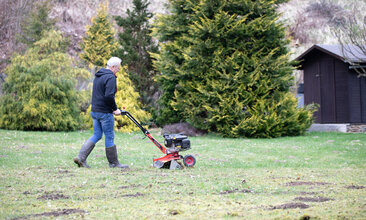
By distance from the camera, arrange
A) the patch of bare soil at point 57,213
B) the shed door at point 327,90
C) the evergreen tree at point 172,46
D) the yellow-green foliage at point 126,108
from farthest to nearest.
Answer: the shed door at point 327,90
the yellow-green foliage at point 126,108
the evergreen tree at point 172,46
the patch of bare soil at point 57,213

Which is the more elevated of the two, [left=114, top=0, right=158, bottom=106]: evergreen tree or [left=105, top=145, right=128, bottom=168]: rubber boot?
[left=114, top=0, right=158, bottom=106]: evergreen tree

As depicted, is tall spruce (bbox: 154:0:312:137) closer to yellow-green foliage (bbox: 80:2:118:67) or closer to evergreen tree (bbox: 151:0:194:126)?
evergreen tree (bbox: 151:0:194:126)

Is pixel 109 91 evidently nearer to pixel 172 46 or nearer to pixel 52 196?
pixel 52 196

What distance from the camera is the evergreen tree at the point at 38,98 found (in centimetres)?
1862

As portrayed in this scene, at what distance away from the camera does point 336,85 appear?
2084cm

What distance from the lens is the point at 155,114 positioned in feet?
70.9

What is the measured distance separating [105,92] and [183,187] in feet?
9.02

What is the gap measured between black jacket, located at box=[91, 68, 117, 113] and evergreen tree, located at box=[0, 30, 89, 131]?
37.9 ft

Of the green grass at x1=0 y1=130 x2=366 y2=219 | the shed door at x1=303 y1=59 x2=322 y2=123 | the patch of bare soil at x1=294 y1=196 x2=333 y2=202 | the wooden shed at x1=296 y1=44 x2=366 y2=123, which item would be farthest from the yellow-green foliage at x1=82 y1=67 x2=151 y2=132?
the patch of bare soil at x1=294 y1=196 x2=333 y2=202

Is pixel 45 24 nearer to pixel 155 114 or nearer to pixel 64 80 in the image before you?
pixel 64 80

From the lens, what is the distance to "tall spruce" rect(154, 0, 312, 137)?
1661 centimetres

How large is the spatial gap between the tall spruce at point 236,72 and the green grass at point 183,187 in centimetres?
550

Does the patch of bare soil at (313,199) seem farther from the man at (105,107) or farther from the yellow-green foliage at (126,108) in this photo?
the yellow-green foliage at (126,108)

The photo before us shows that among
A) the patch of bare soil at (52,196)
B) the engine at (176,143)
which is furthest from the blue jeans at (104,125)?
the patch of bare soil at (52,196)
